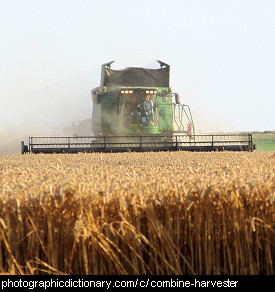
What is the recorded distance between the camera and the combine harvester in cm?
1916

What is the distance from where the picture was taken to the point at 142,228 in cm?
426

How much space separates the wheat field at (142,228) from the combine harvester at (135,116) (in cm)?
1418

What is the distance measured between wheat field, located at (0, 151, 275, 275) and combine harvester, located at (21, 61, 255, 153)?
14.2 metres

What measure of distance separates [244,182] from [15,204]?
69.0 inches

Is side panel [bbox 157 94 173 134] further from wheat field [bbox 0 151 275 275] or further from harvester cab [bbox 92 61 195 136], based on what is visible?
wheat field [bbox 0 151 275 275]

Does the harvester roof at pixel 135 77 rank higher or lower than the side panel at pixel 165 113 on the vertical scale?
higher

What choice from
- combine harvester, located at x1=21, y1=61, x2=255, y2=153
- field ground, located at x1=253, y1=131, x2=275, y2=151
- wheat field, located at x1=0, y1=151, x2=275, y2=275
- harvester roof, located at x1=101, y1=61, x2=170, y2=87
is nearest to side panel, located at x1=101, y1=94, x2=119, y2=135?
combine harvester, located at x1=21, y1=61, x2=255, y2=153

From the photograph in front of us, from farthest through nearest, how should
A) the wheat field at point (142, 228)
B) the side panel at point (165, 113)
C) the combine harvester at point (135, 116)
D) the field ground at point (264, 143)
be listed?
the field ground at point (264, 143), the side panel at point (165, 113), the combine harvester at point (135, 116), the wheat field at point (142, 228)

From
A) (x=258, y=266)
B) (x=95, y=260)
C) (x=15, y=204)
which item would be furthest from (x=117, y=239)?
(x=258, y=266)

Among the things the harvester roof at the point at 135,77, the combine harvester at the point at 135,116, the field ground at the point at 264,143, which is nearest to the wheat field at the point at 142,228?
the combine harvester at the point at 135,116

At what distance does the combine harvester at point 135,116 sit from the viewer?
19156mm

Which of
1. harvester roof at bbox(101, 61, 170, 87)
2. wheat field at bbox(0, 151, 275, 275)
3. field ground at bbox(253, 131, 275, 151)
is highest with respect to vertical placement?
harvester roof at bbox(101, 61, 170, 87)

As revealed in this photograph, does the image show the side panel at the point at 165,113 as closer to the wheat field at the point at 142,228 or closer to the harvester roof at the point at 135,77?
the harvester roof at the point at 135,77

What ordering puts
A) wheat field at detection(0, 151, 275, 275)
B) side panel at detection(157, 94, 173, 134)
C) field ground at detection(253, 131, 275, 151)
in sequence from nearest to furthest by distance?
wheat field at detection(0, 151, 275, 275) → side panel at detection(157, 94, 173, 134) → field ground at detection(253, 131, 275, 151)
